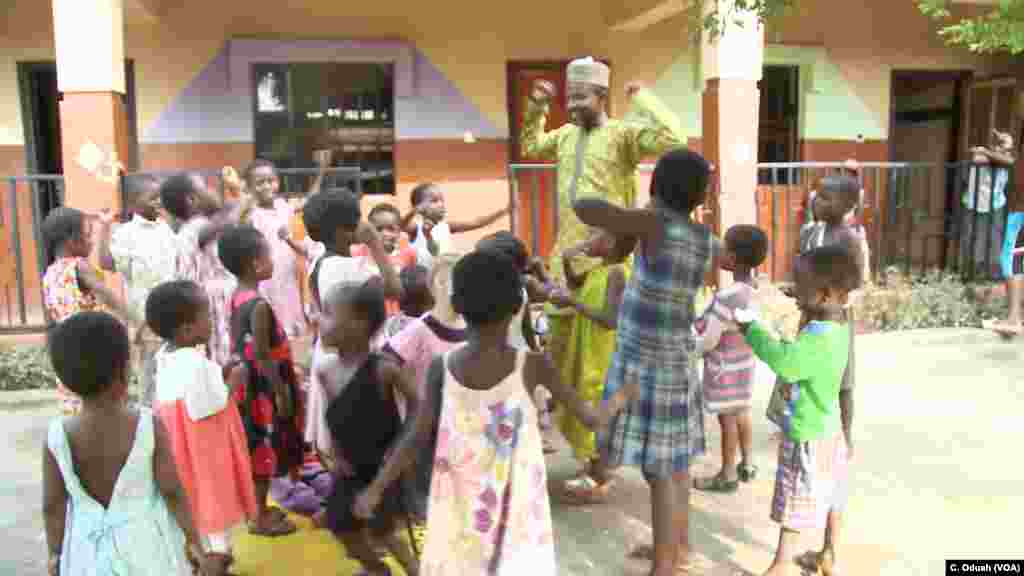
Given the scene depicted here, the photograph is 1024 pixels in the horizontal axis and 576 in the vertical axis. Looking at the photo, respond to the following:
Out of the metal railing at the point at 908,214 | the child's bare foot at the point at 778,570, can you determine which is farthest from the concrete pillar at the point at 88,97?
the metal railing at the point at 908,214

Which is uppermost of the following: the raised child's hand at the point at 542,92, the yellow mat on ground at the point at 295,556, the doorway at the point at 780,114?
the doorway at the point at 780,114

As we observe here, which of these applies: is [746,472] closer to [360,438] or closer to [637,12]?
[360,438]

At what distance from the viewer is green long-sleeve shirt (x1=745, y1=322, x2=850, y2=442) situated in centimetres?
259

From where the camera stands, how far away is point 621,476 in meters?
3.83

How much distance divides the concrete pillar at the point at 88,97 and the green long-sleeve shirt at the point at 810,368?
4981 mm

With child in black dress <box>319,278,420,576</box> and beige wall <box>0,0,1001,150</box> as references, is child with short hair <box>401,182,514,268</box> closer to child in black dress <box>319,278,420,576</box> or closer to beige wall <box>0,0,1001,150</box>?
child in black dress <box>319,278,420,576</box>

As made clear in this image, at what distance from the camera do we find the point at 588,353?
3406 millimetres

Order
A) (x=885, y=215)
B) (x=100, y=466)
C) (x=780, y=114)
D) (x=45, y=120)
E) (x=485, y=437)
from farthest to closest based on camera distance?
(x=780, y=114) → (x=885, y=215) → (x=45, y=120) → (x=485, y=437) → (x=100, y=466)

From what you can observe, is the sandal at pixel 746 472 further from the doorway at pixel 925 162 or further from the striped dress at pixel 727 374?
the doorway at pixel 925 162

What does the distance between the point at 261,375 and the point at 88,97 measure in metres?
3.88

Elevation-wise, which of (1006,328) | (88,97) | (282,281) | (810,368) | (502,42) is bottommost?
(1006,328)

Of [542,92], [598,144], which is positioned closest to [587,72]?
[598,144]

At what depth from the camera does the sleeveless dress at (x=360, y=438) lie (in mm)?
2436

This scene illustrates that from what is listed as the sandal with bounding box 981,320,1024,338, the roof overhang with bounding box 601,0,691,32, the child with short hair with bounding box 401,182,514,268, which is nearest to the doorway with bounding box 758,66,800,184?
the roof overhang with bounding box 601,0,691,32
